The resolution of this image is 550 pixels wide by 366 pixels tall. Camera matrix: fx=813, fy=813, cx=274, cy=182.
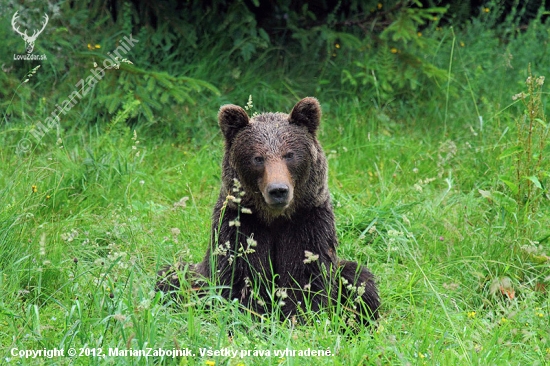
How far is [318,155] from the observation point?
185 inches

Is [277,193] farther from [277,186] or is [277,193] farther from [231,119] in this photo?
[231,119]

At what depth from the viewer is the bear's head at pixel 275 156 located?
4.50 metres

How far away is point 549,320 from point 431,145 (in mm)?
3142

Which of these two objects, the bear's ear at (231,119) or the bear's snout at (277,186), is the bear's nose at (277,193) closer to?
the bear's snout at (277,186)

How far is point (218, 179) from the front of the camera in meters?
6.36

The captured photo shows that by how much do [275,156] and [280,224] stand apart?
0.41m

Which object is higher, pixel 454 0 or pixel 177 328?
pixel 454 0

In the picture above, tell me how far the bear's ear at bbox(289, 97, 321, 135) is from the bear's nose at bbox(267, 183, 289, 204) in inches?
22.2

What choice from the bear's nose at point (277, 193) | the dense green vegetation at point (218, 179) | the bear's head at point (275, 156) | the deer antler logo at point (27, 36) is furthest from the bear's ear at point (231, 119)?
the deer antler logo at point (27, 36)

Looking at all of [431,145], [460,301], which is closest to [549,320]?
[460,301]

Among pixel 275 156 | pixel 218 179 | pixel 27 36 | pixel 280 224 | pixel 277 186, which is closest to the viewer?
pixel 277 186

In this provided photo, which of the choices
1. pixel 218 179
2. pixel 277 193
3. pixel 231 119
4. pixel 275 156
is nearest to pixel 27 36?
pixel 218 179

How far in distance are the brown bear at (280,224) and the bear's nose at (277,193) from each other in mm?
151

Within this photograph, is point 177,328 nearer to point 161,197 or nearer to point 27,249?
point 27,249
